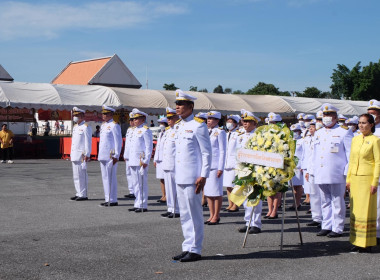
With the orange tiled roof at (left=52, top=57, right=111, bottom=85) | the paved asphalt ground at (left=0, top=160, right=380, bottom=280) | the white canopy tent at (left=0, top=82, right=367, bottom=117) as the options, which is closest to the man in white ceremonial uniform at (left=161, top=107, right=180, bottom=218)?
the paved asphalt ground at (left=0, top=160, right=380, bottom=280)

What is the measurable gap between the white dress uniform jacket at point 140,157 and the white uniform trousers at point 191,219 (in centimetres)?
438

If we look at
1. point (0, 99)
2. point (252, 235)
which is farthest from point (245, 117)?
point (0, 99)

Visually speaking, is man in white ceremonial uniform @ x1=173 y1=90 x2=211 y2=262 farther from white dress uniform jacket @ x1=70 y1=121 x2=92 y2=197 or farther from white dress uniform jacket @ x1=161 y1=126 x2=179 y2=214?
white dress uniform jacket @ x1=70 y1=121 x2=92 y2=197

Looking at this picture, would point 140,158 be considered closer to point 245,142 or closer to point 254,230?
point 254,230

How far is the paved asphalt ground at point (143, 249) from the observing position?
6.31 metres

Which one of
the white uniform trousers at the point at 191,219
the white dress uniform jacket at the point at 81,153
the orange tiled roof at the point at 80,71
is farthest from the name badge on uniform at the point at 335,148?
the orange tiled roof at the point at 80,71

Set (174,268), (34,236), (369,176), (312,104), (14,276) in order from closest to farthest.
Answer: (14,276) → (174,268) → (369,176) → (34,236) → (312,104)

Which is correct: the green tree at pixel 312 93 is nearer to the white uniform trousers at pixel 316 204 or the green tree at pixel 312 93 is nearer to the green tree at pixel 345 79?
the green tree at pixel 345 79

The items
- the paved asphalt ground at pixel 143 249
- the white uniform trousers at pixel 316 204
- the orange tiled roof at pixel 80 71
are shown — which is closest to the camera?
the paved asphalt ground at pixel 143 249

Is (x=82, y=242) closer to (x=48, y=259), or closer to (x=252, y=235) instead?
(x=48, y=259)

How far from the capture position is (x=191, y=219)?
707 centimetres

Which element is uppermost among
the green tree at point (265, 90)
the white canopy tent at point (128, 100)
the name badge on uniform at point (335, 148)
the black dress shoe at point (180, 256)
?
the green tree at point (265, 90)

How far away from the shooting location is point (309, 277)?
20.2 feet

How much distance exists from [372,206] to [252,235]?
6.70 ft
